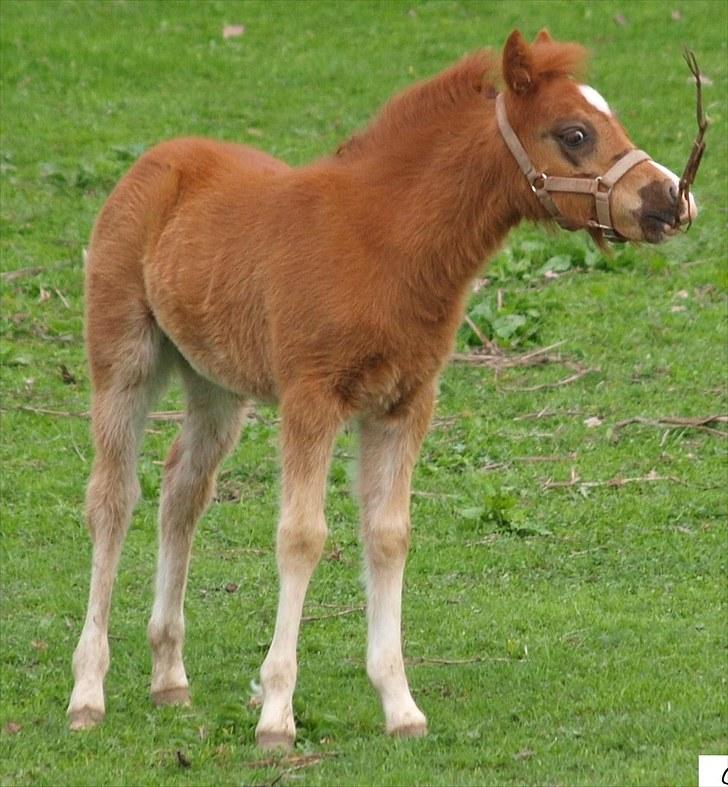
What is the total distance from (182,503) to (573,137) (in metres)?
2.38

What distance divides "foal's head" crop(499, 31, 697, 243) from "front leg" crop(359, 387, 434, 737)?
931 millimetres

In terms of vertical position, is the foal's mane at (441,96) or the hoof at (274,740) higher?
the foal's mane at (441,96)

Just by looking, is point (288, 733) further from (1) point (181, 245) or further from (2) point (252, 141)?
(2) point (252, 141)

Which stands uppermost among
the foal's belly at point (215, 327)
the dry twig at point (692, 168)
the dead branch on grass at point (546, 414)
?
the dry twig at point (692, 168)

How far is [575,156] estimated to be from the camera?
19.1 feet

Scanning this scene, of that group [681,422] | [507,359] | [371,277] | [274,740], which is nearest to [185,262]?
[371,277]

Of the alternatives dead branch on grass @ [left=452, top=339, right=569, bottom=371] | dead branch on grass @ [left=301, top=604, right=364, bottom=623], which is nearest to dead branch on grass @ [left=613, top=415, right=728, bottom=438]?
dead branch on grass @ [left=452, top=339, right=569, bottom=371]

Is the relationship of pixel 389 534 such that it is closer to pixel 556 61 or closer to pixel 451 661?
pixel 451 661

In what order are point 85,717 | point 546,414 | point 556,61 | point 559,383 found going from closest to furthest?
point 556,61 → point 85,717 → point 546,414 → point 559,383

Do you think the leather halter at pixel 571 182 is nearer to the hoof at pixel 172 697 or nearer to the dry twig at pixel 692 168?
the dry twig at pixel 692 168

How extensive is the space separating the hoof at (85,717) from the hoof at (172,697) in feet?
0.94

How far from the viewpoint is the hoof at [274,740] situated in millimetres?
5965

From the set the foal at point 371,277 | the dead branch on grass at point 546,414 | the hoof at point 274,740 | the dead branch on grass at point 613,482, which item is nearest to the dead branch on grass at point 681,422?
the dead branch on grass at point 546,414

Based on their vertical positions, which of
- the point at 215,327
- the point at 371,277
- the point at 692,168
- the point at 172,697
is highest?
the point at 692,168
